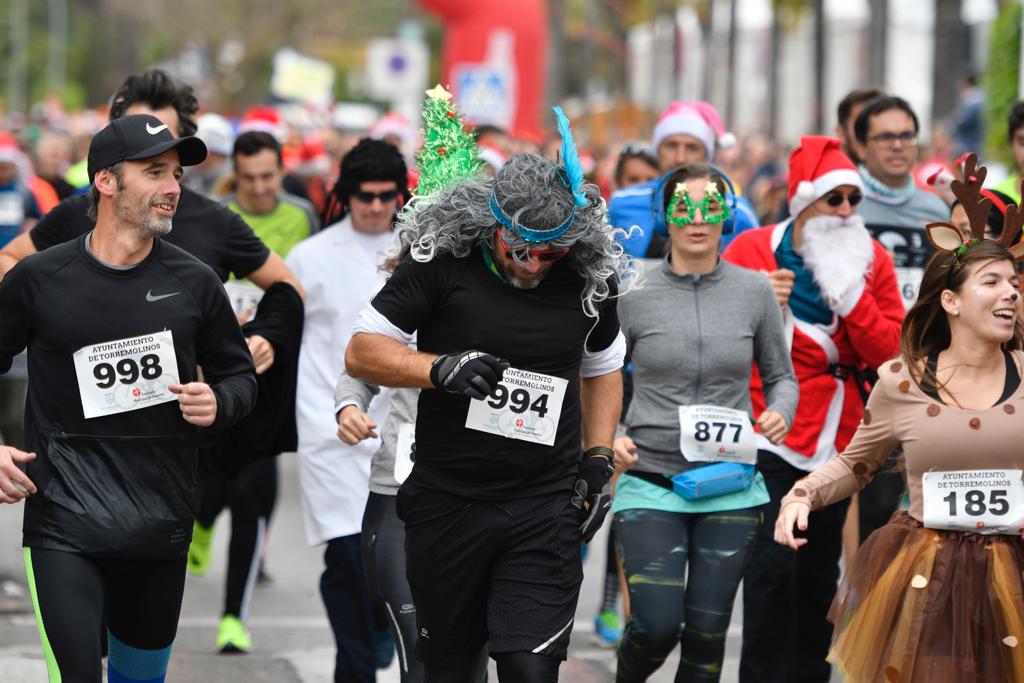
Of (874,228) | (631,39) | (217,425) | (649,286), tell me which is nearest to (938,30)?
(874,228)

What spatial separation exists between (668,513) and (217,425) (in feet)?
5.30

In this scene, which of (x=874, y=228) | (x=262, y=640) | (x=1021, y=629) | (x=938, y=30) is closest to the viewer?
(x=1021, y=629)

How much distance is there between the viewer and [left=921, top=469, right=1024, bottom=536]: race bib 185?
4.99 m

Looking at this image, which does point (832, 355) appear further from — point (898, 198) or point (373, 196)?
point (373, 196)

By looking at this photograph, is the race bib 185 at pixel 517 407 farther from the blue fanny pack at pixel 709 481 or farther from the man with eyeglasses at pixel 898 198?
the man with eyeglasses at pixel 898 198

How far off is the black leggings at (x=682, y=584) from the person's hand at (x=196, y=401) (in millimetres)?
1604

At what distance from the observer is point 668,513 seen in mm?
5984

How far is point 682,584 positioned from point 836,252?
59.3 inches

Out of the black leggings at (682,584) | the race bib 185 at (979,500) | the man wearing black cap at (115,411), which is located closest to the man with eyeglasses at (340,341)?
the black leggings at (682,584)

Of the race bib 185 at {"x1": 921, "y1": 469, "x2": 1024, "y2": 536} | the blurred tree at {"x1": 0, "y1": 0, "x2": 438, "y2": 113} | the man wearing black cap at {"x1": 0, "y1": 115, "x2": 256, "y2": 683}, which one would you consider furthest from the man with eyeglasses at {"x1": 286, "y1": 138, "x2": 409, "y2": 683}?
the blurred tree at {"x1": 0, "y1": 0, "x2": 438, "y2": 113}

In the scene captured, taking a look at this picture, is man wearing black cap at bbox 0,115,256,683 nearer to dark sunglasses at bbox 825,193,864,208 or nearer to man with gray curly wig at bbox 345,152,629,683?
man with gray curly wig at bbox 345,152,629,683

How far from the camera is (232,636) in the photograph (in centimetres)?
770

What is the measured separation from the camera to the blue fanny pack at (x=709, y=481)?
5.93m

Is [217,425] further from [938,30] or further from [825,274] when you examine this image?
[938,30]
